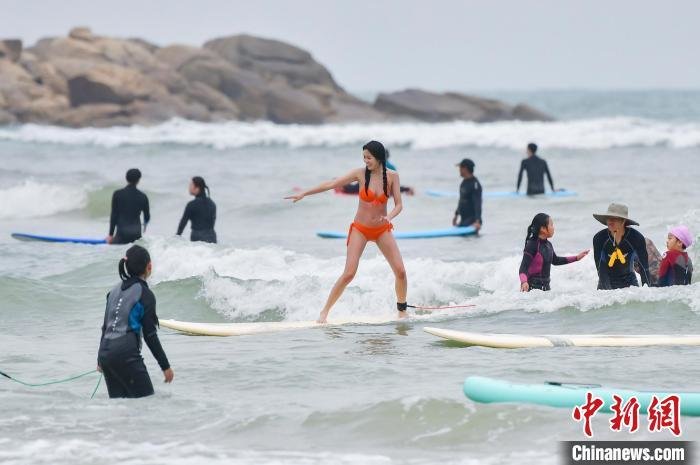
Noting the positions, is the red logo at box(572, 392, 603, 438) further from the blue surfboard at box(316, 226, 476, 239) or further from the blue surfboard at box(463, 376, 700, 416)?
the blue surfboard at box(316, 226, 476, 239)

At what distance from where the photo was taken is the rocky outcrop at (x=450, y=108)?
69625mm

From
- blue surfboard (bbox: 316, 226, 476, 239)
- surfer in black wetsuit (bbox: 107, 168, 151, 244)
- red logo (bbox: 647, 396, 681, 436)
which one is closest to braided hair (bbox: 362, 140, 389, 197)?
red logo (bbox: 647, 396, 681, 436)

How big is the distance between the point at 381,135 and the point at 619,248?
4563 cm

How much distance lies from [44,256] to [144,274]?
10.2 metres

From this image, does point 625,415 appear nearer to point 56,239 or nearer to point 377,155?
point 377,155

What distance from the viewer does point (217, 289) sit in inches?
544

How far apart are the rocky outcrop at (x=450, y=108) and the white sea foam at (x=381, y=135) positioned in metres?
9.33

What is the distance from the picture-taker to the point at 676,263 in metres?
11.1

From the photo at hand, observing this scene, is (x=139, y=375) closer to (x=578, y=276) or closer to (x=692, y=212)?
(x=578, y=276)

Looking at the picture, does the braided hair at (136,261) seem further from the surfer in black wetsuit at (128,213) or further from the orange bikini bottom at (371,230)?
the surfer in black wetsuit at (128,213)

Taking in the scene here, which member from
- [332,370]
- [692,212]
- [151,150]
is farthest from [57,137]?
[332,370]

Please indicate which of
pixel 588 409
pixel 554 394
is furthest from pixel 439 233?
pixel 588 409

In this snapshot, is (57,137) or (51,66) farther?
(51,66)

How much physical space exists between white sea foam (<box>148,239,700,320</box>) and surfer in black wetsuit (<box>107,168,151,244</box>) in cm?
59
